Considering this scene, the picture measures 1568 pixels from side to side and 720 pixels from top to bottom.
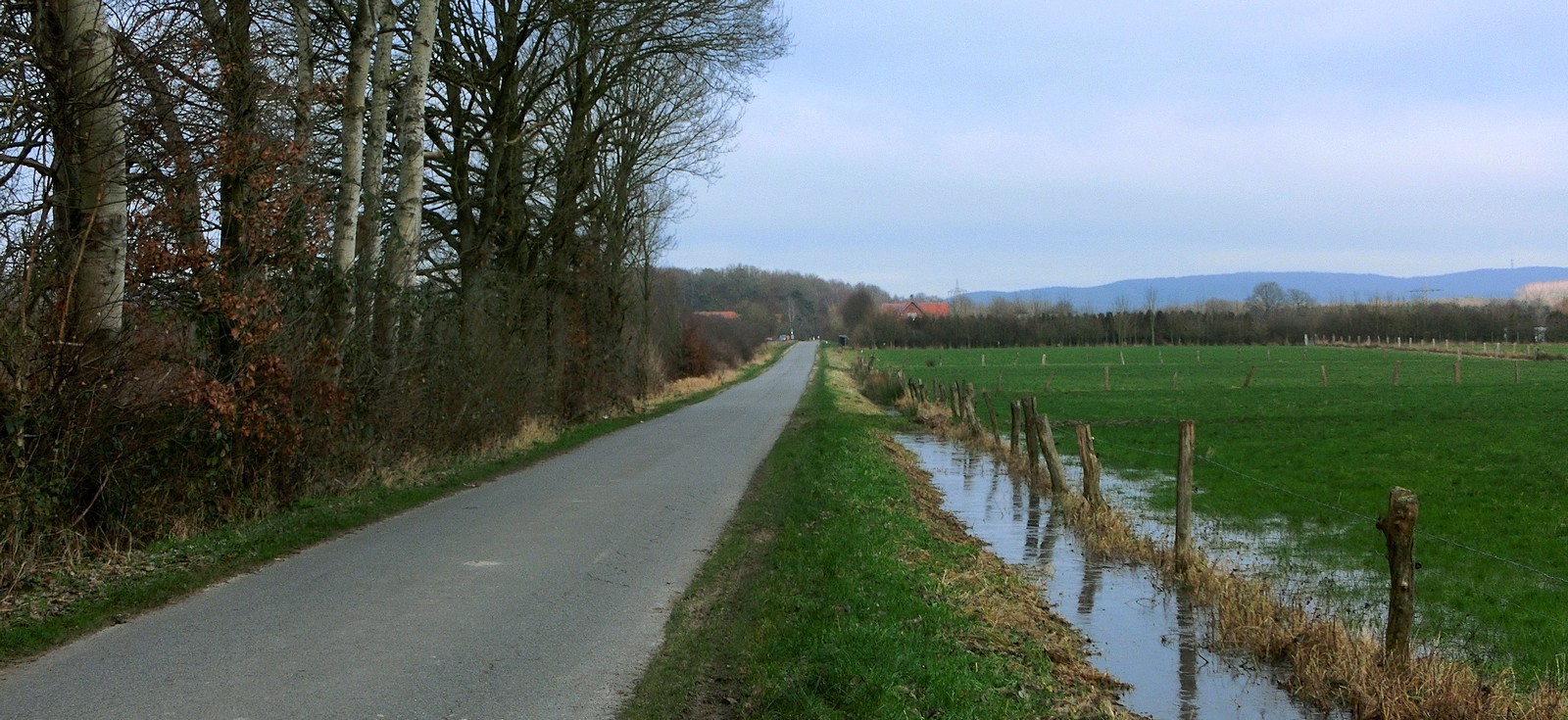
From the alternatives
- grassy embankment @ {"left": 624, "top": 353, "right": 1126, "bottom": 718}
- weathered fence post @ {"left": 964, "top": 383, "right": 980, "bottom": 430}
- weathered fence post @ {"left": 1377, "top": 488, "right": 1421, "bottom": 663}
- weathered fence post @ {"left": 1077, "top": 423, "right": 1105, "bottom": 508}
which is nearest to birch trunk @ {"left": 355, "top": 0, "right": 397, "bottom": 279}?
grassy embankment @ {"left": 624, "top": 353, "right": 1126, "bottom": 718}

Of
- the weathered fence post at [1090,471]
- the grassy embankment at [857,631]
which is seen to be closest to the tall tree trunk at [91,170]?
the grassy embankment at [857,631]

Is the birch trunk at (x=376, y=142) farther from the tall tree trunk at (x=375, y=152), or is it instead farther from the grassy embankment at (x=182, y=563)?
the grassy embankment at (x=182, y=563)

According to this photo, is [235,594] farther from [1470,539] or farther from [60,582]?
[1470,539]

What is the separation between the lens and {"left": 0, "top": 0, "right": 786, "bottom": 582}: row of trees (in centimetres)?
912

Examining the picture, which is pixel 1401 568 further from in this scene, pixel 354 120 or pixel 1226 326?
pixel 1226 326

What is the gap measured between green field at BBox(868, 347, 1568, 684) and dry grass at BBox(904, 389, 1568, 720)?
3.53ft

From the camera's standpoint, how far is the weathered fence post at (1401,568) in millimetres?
8508

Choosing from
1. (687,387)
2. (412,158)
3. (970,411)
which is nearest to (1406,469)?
(970,411)

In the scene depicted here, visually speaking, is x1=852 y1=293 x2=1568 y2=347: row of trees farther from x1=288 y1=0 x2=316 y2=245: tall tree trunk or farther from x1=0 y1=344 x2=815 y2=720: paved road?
x1=0 y1=344 x2=815 y2=720: paved road

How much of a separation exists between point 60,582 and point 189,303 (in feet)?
11.5

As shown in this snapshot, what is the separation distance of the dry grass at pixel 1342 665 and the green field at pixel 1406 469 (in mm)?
1075

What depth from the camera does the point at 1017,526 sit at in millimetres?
16672

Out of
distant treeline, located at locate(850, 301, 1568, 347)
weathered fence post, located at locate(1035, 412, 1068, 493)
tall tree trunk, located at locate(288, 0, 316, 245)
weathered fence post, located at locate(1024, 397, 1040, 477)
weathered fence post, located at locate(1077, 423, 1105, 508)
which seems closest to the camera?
tall tree trunk, located at locate(288, 0, 316, 245)

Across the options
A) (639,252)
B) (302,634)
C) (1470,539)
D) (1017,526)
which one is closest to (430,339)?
(1017,526)
